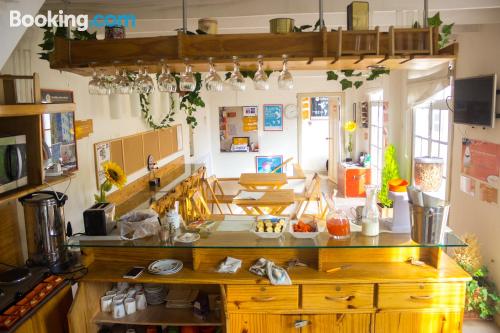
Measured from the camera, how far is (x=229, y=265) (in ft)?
8.51

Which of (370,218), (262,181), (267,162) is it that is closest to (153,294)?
(370,218)

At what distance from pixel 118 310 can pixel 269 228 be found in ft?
3.42

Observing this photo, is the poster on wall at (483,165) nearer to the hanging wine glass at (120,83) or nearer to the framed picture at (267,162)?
the hanging wine glass at (120,83)

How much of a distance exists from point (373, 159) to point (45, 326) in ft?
23.8

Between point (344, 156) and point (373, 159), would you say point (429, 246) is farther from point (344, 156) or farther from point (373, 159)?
point (344, 156)

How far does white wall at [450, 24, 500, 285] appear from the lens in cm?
376

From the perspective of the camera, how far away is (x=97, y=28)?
350cm

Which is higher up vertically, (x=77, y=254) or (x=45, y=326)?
(x=77, y=254)

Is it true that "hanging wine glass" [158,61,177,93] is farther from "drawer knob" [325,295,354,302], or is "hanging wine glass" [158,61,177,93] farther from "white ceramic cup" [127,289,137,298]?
"drawer knob" [325,295,354,302]

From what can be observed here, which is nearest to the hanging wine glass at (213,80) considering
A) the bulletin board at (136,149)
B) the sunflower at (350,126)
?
the bulletin board at (136,149)

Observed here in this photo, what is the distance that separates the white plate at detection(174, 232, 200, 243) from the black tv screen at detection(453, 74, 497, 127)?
278 cm

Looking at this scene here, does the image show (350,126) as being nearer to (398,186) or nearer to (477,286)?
(477,286)

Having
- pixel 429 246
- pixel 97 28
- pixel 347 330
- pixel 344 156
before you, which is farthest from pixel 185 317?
pixel 344 156

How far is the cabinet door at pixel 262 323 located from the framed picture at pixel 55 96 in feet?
7.08
